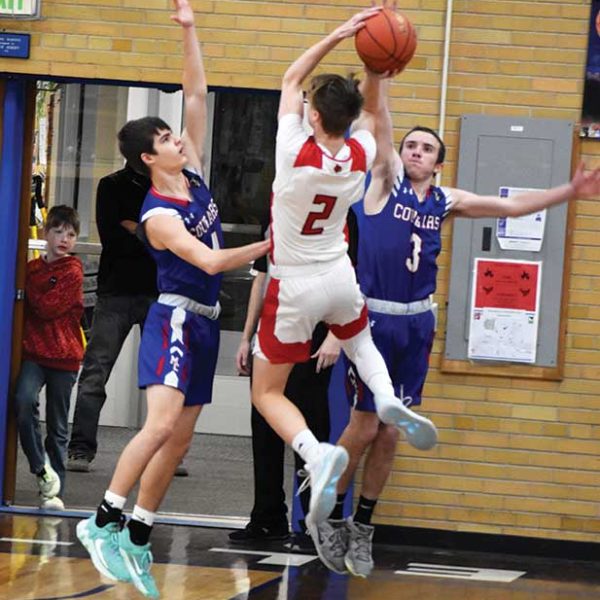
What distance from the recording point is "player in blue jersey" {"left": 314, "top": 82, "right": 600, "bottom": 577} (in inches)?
307

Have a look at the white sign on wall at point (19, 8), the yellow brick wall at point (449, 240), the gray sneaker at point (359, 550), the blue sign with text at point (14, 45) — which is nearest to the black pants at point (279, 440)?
the yellow brick wall at point (449, 240)

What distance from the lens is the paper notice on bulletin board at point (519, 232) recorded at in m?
9.06

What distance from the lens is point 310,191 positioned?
6980 millimetres

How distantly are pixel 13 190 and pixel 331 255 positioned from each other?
291 cm

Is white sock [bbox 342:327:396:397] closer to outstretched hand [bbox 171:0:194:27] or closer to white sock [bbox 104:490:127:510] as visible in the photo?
white sock [bbox 104:490:127:510]

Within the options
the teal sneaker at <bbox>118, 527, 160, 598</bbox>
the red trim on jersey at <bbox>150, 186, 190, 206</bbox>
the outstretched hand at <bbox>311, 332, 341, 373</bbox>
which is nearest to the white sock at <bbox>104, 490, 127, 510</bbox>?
the teal sneaker at <bbox>118, 527, 160, 598</bbox>

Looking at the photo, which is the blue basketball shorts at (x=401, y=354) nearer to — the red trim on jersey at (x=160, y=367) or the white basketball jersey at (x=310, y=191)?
the white basketball jersey at (x=310, y=191)

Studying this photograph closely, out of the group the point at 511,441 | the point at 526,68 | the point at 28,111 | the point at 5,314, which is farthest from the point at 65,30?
the point at 511,441

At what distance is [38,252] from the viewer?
10680 mm

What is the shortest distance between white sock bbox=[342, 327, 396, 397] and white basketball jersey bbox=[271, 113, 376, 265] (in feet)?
1.38

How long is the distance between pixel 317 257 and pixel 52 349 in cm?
281

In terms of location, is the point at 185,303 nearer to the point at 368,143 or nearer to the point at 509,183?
the point at 368,143

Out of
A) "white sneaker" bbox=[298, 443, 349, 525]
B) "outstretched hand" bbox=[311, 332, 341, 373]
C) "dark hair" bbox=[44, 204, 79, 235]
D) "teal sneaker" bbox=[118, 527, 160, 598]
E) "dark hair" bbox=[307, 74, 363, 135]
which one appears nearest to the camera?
"white sneaker" bbox=[298, 443, 349, 525]

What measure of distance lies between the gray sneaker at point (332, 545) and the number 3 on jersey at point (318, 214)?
1388 mm
